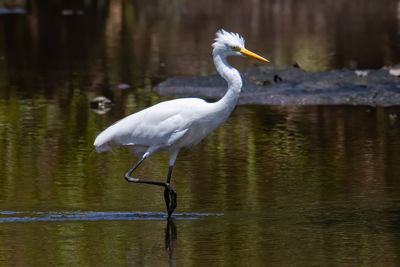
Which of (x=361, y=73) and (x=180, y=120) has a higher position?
(x=180, y=120)

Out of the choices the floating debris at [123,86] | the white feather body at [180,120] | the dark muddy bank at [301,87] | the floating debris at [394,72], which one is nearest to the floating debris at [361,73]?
the dark muddy bank at [301,87]

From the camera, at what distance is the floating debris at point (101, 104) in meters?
14.2

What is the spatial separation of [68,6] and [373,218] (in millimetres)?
27276

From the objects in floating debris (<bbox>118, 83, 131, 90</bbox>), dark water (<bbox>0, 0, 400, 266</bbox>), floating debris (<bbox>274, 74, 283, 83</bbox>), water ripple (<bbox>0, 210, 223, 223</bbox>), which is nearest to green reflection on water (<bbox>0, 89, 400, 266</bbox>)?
dark water (<bbox>0, 0, 400, 266</bbox>)

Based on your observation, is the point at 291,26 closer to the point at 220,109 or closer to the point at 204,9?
the point at 204,9

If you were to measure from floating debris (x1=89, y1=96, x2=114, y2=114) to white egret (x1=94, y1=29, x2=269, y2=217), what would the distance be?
5392 mm

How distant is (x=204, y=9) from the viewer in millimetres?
34250

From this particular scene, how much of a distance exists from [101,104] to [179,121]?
241 inches

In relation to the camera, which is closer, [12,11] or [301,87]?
[301,87]

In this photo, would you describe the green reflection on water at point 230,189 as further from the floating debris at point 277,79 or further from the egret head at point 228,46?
the floating debris at point 277,79

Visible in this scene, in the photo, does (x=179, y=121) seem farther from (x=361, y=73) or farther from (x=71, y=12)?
(x=71, y=12)

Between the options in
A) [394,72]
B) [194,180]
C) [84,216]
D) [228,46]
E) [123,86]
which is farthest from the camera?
[123,86]

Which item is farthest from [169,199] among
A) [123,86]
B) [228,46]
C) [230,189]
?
[123,86]

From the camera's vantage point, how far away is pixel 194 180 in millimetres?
9773
